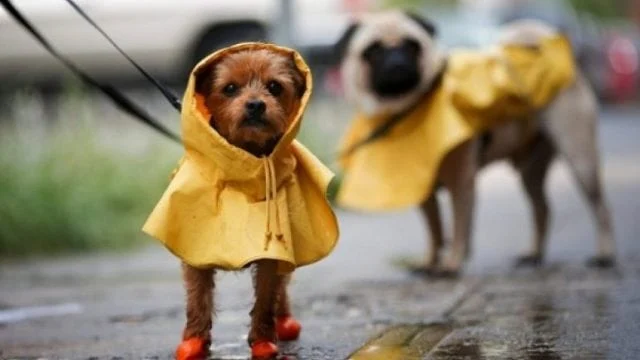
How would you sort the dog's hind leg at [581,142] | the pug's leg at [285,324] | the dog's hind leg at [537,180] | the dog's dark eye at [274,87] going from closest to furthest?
the dog's dark eye at [274,87], the pug's leg at [285,324], the dog's hind leg at [581,142], the dog's hind leg at [537,180]

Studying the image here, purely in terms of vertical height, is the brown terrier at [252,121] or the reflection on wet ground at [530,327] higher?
the brown terrier at [252,121]

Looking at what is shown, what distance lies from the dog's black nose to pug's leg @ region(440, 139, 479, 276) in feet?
11.2

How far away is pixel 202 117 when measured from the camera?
17.5 feet

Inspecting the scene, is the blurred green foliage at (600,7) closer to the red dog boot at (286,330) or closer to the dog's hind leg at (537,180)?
the dog's hind leg at (537,180)

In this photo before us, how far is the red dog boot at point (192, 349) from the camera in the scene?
550 centimetres

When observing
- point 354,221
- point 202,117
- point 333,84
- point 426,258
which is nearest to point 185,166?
point 202,117

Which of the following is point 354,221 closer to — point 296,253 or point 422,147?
point 422,147

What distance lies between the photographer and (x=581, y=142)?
891 centimetres

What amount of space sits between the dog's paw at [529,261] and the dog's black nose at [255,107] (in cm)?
408

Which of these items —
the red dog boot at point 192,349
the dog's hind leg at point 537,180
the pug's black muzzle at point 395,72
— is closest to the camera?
the red dog boot at point 192,349

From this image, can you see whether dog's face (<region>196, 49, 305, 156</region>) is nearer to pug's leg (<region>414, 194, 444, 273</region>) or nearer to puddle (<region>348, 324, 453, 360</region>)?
puddle (<region>348, 324, 453, 360</region>)

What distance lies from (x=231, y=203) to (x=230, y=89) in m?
0.42

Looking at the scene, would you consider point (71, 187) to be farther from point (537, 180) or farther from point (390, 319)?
point (390, 319)

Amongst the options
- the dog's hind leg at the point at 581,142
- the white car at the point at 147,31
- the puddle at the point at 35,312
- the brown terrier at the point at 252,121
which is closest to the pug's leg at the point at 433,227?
the dog's hind leg at the point at 581,142
